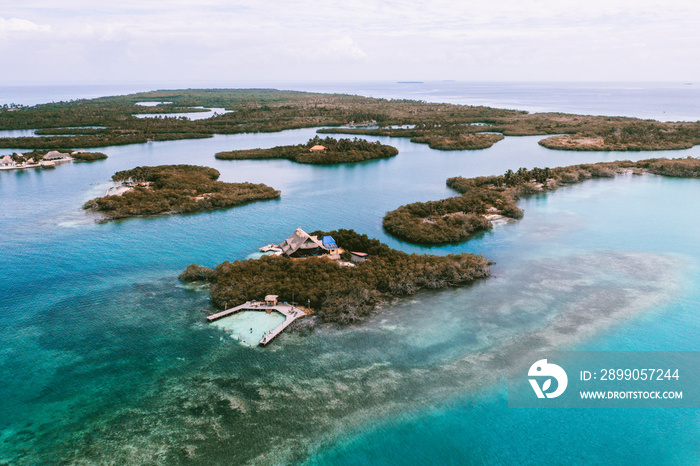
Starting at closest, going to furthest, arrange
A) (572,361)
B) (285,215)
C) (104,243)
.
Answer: (572,361) < (104,243) < (285,215)

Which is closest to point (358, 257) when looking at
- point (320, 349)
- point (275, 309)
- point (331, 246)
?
point (331, 246)

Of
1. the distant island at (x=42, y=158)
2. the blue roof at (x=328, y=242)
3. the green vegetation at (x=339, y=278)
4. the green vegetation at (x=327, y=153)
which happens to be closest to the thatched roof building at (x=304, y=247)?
the blue roof at (x=328, y=242)

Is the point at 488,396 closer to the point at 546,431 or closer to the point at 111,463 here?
the point at 546,431

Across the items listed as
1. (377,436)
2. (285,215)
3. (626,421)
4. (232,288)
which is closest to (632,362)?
(626,421)

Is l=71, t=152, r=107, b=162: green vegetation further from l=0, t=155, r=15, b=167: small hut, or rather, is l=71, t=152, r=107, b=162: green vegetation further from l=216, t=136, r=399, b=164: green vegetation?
l=216, t=136, r=399, b=164: green vegetation

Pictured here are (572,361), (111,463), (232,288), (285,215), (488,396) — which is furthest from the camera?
(285,215)

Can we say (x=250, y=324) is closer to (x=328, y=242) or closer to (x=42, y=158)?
(x=328, y=242)

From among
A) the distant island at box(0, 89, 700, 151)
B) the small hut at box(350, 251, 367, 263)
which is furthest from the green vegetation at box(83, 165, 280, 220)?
the distant island at box(0, 89, 700, 151)
